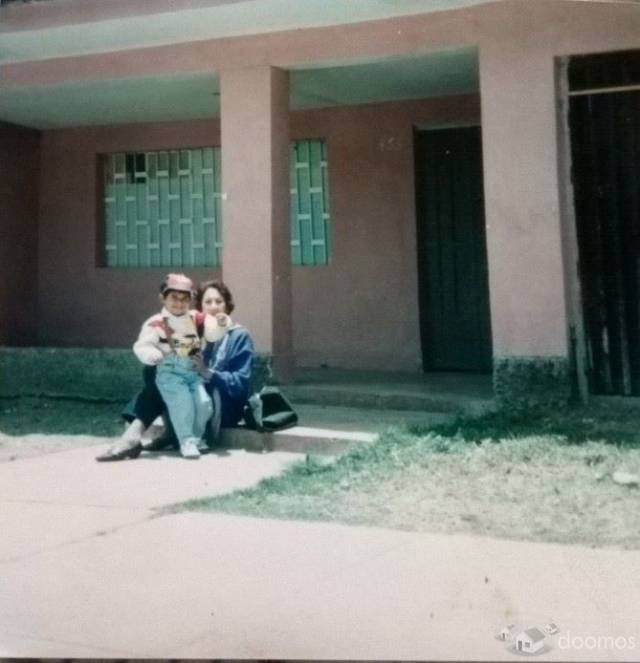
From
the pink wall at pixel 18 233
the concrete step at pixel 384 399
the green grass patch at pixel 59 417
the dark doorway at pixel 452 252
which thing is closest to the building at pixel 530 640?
the concrete step at pixel 384 399

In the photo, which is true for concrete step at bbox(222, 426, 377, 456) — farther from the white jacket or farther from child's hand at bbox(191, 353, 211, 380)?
the white jacket

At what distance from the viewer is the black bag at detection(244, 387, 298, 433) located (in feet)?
22.8

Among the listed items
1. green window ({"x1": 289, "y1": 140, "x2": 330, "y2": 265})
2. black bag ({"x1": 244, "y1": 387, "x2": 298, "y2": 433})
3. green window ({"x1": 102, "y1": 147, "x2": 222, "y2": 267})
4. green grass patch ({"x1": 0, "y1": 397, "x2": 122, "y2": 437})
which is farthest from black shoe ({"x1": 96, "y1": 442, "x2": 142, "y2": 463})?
green window ({"x1": 102, "y1": 147, "x2": 222, "y2": 267})

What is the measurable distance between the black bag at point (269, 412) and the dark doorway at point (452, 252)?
9.57 ft

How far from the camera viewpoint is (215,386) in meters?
7.02

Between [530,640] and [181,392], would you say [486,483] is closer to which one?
[530,640]

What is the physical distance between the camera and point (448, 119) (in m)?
9.57

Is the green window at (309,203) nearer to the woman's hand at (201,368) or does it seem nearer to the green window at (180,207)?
the green window at (180,207)

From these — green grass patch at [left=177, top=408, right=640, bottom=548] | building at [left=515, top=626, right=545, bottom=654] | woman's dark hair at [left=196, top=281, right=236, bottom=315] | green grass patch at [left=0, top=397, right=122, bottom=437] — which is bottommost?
building at [left=515, top=626, right=545, bottom=654]

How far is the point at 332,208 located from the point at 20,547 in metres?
6.10

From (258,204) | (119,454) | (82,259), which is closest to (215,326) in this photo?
Result: (119,454)

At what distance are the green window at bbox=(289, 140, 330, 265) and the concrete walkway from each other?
5290 millimetres

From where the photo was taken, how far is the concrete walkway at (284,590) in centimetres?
325

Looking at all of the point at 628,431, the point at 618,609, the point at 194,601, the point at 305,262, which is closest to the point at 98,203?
the point at 305,262
